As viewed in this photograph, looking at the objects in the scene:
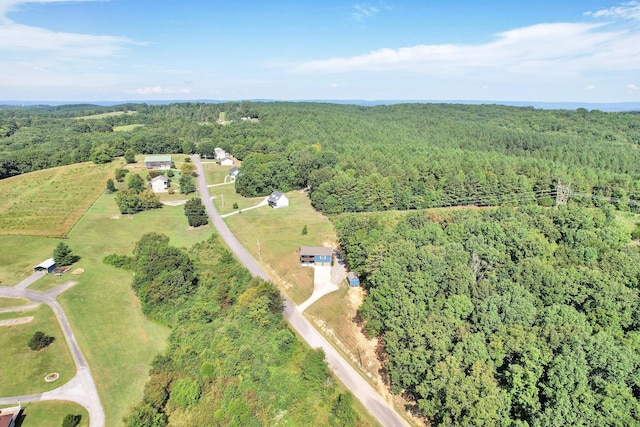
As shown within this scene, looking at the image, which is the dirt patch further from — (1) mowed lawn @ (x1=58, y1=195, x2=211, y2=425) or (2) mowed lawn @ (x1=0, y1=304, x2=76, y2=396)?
(1) mowed lawn @ (x1=58, y1=195, x2=211, y2=425)

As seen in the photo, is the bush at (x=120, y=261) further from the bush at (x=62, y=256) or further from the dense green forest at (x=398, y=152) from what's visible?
the dense green forest at (x=398, y=152)

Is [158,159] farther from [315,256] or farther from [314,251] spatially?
[315,256]

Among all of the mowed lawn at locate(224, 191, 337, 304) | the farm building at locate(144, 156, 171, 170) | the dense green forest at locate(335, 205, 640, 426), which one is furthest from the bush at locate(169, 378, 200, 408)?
the farm building at locate(144, 156, 171, 170)

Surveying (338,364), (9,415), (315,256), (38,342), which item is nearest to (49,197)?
(38,342)

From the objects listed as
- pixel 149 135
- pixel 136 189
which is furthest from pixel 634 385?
pixel 149 135

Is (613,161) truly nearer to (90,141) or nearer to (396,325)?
(396,325)
